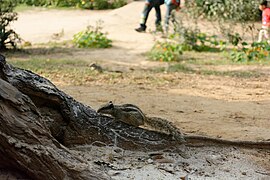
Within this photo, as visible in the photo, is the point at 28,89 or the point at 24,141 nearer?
the point at 24,141

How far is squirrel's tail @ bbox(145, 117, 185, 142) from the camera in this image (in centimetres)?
450

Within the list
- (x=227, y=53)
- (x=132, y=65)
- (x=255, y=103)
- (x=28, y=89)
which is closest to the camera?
(x=28, y=89)

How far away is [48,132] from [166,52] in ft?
24.9

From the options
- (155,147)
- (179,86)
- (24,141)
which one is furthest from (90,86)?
(24,141)

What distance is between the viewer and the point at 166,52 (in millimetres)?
11086

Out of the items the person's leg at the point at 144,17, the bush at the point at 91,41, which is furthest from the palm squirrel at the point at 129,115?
the person's leg at the point at 144,17

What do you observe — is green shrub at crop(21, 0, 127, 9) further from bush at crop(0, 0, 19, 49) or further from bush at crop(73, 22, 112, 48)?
bush at crop(0, 0, 19, 49)

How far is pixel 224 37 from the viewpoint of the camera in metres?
12.8

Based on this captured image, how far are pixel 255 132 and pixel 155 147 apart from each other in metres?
1.36

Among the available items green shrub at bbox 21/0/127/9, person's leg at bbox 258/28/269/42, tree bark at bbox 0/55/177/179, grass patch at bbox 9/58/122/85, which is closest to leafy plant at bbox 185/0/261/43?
person's leg at bbox 258/28/269/42

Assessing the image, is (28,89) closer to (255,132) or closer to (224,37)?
(255,132)

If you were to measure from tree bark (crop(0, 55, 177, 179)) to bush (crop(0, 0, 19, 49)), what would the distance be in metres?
7.92

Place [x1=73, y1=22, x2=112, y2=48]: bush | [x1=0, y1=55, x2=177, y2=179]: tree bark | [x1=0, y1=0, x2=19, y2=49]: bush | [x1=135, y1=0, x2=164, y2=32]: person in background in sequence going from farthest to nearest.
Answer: [x1=135, y1=0, x2=164, y2=32]: person in background, [x1=73, y1=22, x2=112, y2=48]: bush, [x1=0, y1=0, x2=19, y2=49]: bush, [x1=0, y1=55, x2=177, y2=179]: tree bark

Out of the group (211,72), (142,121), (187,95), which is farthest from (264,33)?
(142,121)
